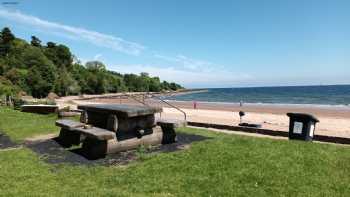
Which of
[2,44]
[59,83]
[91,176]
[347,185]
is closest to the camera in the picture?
[347,185]

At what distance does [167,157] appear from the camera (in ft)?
20.9

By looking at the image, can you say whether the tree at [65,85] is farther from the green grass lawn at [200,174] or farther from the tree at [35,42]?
the green grass lawn at [200,174]

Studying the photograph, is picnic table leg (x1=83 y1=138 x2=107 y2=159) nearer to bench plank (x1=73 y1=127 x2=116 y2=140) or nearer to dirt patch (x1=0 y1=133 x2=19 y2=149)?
bench plank (x1=73 y1=127 x2=116 y2=140)

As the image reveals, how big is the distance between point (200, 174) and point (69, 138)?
467 centimetres

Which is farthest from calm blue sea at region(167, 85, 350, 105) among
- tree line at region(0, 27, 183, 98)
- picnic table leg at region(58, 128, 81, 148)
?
picnic table leg at region(58, 128, 81, 148)

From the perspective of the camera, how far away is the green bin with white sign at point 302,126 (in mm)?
9234

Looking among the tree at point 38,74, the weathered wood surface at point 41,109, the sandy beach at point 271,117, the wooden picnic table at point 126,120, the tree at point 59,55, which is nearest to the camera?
the wooden picnic table at point 126,120

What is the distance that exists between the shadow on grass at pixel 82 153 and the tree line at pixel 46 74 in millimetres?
38990

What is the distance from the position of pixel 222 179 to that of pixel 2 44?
318 ft

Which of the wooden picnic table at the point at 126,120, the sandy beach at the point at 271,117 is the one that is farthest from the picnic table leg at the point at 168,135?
the sandy beach at the point at 271,117

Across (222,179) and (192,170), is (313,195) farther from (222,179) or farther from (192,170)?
(192,170)

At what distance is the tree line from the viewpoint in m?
62.1

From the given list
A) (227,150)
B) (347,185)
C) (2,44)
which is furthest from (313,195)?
(2,44)

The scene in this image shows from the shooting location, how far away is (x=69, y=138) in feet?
27.8
